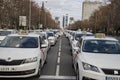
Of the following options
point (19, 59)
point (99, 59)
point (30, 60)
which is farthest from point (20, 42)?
point (99, 59)

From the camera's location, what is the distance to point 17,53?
31.3ft

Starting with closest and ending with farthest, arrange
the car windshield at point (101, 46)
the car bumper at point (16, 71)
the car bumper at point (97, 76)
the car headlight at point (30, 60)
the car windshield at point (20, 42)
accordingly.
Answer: the car bumper at point (97, 76)
the car bumper at point (16, 71)
the car headlight at point (30, 60)
the car windshield at point (101, 46)
the car windshield at point (20, 42)

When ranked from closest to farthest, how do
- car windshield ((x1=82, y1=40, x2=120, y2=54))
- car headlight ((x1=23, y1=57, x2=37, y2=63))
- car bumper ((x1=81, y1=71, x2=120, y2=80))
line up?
car bumper ((x1=81, y1=71, x2=120, y2=80)), car headlight ((x1=23, y1=57, x2=37, y2=63)), car windshield ((x1=82, y1=40, x2=120, y2=54))

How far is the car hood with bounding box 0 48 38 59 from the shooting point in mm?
9219

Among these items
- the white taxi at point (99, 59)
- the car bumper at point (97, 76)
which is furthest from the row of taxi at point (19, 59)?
the car bumper at point (97, 76)

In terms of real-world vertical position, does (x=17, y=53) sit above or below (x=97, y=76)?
above

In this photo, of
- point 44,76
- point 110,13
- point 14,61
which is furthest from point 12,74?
point 110,13

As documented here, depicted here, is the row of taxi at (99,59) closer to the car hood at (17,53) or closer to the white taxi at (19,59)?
the white taxi at (19,59)

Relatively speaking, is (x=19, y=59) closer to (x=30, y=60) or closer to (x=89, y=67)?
(x=30, y=60)

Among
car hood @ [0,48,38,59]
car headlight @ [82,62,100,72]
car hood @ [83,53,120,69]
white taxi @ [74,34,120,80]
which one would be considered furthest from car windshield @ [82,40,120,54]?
car hood @ [0,48,38,59]

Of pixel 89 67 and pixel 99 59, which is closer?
pixel 89 67

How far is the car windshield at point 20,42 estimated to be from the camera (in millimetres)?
10830

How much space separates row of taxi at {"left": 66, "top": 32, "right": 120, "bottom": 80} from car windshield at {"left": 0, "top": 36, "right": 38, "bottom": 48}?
6.62 ft

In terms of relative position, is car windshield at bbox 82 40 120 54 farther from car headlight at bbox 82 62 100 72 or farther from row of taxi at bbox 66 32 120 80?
car headlight at bbox 82 62 100 72
